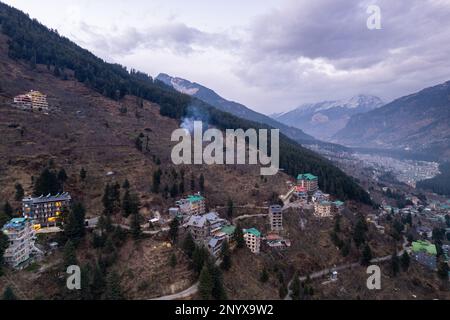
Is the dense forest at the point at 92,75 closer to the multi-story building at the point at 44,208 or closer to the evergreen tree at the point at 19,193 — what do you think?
the evergreen tree at the point at 19,193

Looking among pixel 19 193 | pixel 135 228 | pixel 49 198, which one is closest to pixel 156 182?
pixel 135 228

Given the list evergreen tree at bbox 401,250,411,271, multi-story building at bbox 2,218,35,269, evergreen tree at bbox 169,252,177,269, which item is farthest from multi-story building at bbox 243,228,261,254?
multi-story building at bbox 2,218,35,269

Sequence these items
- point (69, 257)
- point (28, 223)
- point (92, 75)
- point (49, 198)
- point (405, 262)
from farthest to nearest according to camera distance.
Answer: point (92, 75) < point (405, 262) < point (49, 198) < point (28, 223) < point (69, 257)

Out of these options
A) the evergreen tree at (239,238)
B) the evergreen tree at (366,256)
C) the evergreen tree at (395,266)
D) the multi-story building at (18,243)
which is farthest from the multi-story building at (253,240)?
the multi-story building at (18,243)

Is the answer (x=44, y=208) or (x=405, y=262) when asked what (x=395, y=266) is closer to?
(x=405, y=262)
